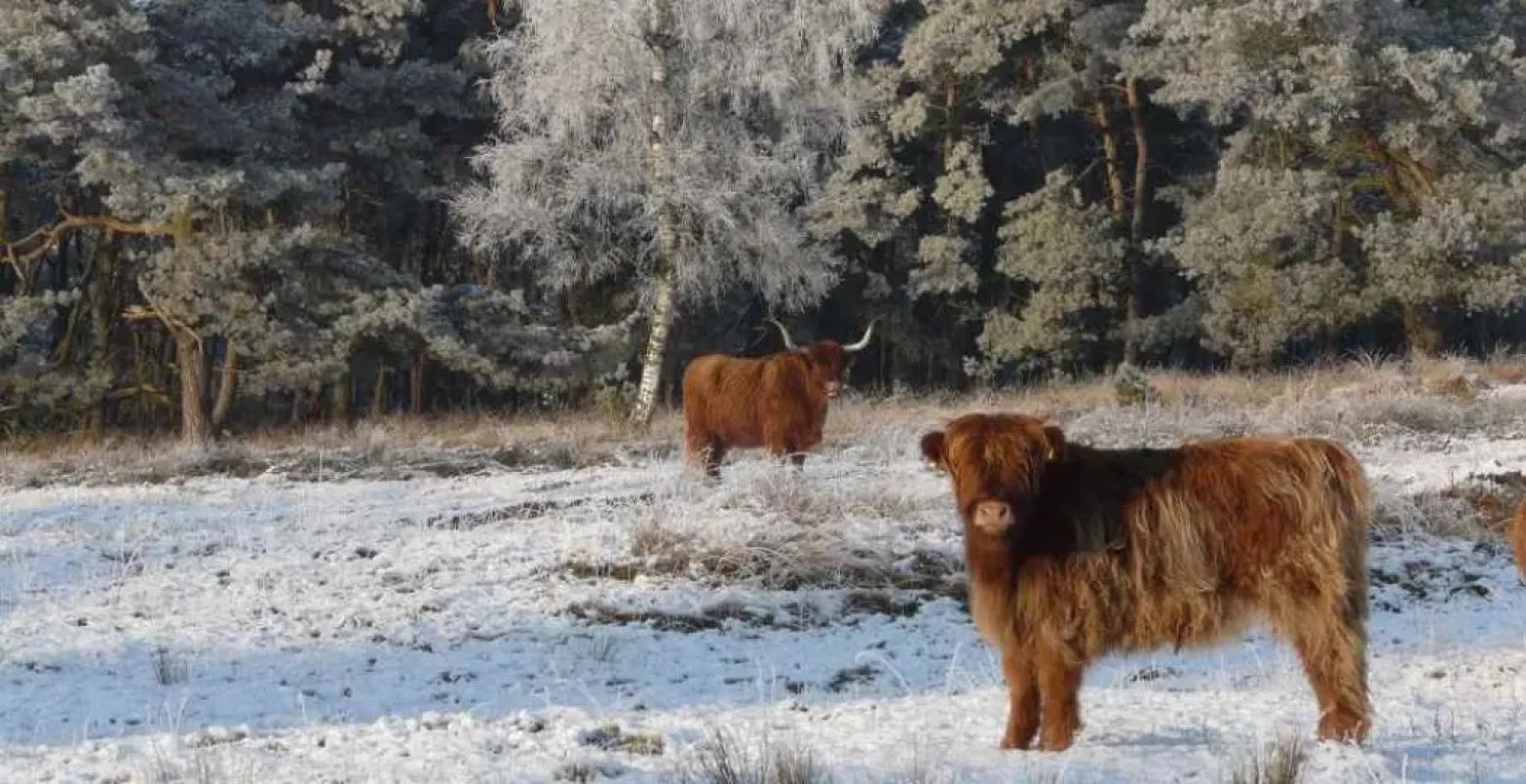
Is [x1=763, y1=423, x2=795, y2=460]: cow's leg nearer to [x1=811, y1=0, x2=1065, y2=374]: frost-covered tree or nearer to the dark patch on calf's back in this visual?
the dark patch on calf's back

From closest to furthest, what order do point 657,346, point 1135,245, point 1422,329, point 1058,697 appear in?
point 1058,697 → point 657,346 → point 1422,329 → point 1135,245

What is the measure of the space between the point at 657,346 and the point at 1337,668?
18.8 metres

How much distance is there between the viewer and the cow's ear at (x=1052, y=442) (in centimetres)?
517

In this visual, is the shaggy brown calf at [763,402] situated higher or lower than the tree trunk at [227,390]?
higher

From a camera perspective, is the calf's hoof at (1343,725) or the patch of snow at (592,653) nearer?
the patch of snow at (592,653)

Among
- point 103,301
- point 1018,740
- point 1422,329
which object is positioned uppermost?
point 103,301

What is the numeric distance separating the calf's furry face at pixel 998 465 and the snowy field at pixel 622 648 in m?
0.75

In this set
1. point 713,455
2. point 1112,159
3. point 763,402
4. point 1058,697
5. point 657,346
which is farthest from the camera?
point 1112,159

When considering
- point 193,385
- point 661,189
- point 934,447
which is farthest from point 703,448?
point 193,385

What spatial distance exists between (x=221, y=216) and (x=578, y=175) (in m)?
5.44

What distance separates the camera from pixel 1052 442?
17.0 ft

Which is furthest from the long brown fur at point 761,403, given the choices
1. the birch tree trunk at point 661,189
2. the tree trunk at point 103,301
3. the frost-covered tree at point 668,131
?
the tree trunk at point 103,301

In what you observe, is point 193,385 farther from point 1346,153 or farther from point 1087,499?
point 1087,499

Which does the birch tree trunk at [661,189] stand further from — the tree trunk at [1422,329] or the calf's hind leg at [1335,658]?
the calf's hind leg at [1335,658]
